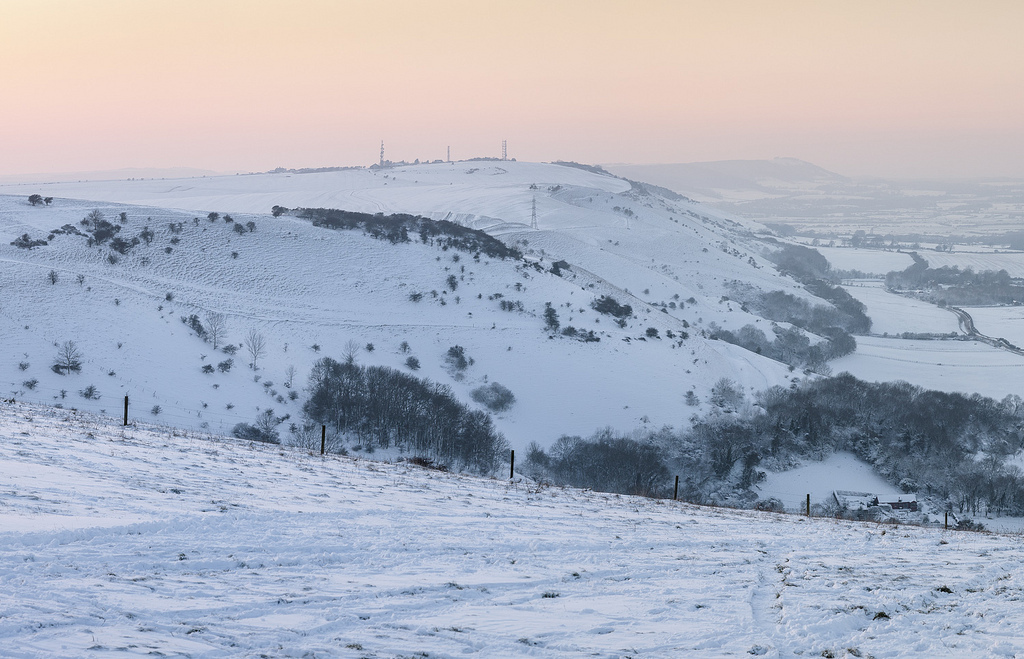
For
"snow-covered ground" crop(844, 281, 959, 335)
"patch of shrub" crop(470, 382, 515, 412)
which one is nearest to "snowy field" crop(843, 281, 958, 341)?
"snow-covered ground" crop(844, 281, 959, 335)

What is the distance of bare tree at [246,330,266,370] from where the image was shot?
41.5 meters

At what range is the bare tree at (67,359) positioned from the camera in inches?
1373

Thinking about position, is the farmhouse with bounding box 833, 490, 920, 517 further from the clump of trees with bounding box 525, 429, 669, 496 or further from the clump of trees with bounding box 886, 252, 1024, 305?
the clump of trees with bounding box 886, 252, 1024, 305

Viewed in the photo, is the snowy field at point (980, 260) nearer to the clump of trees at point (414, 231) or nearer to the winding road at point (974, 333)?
the winding road at point (974, 333)

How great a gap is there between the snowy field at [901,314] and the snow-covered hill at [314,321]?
68.8 feet

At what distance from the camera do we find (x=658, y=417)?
4444 cm

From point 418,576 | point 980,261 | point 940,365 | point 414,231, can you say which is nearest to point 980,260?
point 980,261

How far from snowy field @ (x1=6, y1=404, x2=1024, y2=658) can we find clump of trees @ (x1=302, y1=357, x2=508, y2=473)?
20995 millimetres

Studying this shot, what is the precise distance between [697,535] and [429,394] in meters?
28.3

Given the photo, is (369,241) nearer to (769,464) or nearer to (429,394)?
(429,394)

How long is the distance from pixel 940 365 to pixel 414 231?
49.6 metres

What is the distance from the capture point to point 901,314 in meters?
93.6

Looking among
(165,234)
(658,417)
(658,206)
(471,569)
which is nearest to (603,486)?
(658,417)

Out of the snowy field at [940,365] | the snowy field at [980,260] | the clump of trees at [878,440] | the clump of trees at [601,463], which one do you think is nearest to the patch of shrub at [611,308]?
the clump of trees at [878,440]
